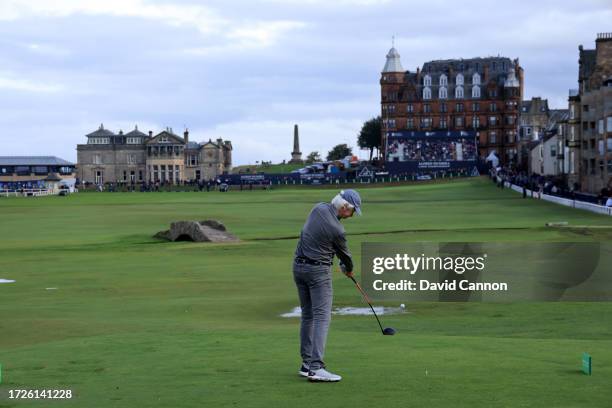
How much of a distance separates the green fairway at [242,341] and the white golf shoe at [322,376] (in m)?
0.20

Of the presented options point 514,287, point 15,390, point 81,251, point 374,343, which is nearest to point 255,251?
point 81,251

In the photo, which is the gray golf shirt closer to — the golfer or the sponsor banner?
the golfer

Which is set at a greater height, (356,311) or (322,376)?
(322,376)

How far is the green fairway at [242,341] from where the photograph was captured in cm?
1308

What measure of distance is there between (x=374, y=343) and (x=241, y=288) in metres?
15.0

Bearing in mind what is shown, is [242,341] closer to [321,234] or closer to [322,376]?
[321,234]

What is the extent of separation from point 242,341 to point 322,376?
437cm

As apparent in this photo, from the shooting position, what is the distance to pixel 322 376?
13844 mm

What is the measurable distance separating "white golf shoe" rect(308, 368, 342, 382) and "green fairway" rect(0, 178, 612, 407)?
7.7 inches

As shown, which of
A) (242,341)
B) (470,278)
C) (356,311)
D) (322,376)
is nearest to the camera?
(322,376)

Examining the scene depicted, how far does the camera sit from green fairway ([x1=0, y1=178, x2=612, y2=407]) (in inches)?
515

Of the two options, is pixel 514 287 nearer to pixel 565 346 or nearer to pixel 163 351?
pixel 565 346

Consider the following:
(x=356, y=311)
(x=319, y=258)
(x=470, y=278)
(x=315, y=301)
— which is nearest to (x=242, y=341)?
(x=315, y=301)

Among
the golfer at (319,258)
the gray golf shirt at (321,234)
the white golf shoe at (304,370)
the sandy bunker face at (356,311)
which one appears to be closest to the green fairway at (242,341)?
the white golf shoe at (304,370)
